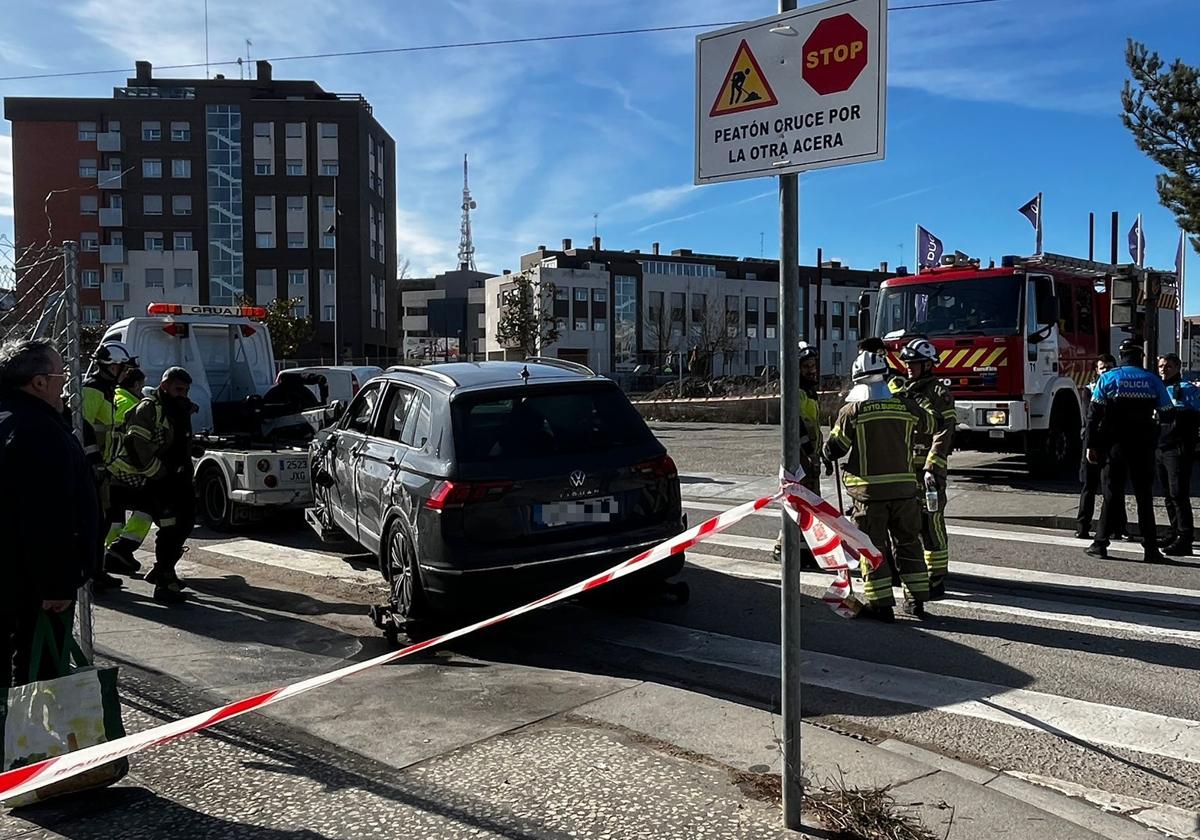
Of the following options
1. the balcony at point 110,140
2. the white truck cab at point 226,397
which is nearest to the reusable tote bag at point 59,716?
the white truck cab at point 226,397

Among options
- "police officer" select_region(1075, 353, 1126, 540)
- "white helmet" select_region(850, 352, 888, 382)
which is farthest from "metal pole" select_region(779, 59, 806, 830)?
"police officer" select_region(1075, 353, 1126, 540)

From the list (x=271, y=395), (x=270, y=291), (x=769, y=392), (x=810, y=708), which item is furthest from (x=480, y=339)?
(x=810, y=708)

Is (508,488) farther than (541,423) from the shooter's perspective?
No

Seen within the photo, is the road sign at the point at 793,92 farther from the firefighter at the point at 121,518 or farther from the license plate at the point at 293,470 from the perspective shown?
the license plate at the point at 293,470

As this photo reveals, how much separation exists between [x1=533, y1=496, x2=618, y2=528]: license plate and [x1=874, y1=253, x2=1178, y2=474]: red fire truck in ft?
26.4

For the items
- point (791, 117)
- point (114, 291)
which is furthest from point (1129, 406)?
point (114, 291)

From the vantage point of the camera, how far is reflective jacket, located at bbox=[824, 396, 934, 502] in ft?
21.2

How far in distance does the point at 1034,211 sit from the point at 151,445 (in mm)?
17014

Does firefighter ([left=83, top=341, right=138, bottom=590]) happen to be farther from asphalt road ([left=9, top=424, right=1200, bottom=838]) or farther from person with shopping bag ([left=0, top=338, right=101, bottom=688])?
person with shopping bag ([left=0, top=338, right=101, bottom=688])

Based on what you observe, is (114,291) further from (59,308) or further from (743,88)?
(743,88)

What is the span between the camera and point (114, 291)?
199 ft

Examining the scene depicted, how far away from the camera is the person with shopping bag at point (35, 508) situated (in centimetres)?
370

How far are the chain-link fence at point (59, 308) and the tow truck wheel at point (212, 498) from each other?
371 cm

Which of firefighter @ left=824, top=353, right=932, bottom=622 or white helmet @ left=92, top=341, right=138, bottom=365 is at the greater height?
white helmet @ left=92, top=341, right=138, bottom=365
